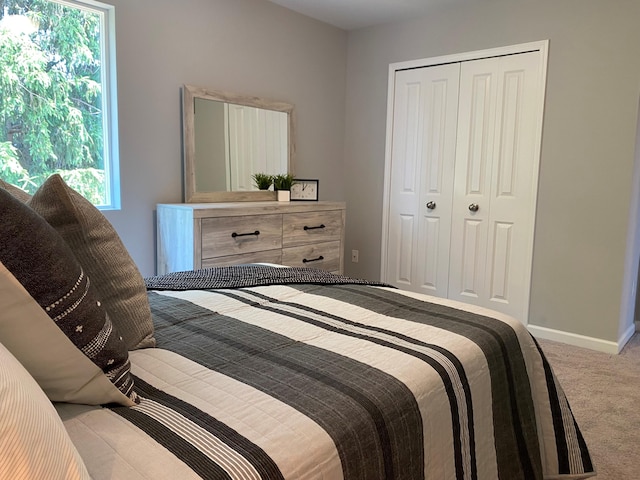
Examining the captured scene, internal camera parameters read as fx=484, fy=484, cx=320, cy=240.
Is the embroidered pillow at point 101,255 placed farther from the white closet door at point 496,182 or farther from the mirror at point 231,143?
the white closet door at point 496,182

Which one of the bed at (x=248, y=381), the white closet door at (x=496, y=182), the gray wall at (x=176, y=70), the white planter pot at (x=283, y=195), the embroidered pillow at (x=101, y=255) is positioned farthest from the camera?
the white planter pot at (x=283, y=195)

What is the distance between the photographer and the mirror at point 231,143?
329cm

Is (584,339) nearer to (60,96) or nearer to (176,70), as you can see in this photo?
(176,70)

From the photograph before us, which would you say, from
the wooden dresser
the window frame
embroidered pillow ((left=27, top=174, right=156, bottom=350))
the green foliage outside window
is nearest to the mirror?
the wooden dresser

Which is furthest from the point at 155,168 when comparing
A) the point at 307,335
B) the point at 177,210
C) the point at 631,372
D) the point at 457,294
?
the point at 631,372

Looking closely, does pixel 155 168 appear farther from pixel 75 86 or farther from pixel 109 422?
pixel 109 422

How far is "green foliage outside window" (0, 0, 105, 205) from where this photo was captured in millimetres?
2559

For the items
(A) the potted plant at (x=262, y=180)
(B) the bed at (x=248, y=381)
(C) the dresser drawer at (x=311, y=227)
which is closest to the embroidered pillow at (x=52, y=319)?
(B) the bed at (x=248, y=381)

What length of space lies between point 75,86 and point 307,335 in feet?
7.70

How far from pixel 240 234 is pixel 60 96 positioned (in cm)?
128

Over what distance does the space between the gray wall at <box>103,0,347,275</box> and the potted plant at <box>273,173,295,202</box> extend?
33 centimetres

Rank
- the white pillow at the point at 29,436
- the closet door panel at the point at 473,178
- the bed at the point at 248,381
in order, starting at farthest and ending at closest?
the closet door panel at the point at 473,178, the bed at the point at 248,381, the white pillow at the point at 29,436

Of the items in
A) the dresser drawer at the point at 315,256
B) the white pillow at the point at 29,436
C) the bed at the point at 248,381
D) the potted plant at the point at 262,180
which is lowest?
the dresser drawer at the point at 315,256

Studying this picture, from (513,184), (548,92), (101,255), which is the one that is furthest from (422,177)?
(101,255)
